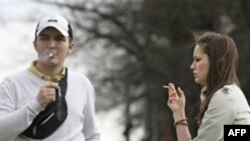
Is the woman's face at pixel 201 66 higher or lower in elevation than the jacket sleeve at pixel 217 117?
higher

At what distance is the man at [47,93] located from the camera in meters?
4.54

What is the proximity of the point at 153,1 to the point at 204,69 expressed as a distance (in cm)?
1925

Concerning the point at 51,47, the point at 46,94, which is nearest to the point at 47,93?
the point at 46,94

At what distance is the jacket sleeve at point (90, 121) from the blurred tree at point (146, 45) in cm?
1691

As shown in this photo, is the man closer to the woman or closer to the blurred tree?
the woman

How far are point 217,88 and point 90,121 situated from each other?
795mm

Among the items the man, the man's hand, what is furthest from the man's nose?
the man's hand

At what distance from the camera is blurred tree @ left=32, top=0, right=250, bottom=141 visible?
22.9 m

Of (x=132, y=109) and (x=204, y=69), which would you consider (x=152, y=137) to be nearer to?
(x=132, y=109)

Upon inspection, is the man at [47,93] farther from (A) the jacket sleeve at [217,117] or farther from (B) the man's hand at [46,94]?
(A) the jacket sleeve at [217,117]

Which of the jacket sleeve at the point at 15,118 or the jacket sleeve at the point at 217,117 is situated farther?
the jacket sleeve at the point at 217,117

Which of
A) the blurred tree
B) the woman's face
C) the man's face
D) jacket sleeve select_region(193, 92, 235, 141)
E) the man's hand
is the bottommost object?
jacket sleeve select_region(193, 92, 235, 141)

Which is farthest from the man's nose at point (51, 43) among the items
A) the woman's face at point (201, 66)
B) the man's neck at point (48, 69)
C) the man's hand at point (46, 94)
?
the woman's face at point (201, 66)

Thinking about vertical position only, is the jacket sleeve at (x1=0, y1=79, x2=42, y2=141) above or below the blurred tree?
below
